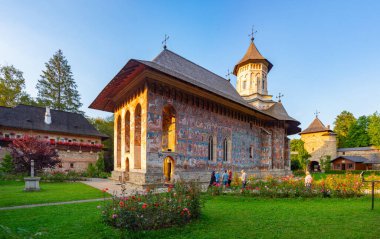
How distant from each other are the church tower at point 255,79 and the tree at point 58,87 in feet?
78.6

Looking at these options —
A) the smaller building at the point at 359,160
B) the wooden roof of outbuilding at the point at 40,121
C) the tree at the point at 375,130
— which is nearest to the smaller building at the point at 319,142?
the smaller building at the point at 359,160

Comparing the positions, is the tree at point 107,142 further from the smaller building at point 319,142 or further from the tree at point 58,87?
the smaller building at point 319,142

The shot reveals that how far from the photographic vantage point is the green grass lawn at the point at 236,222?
5023 mm

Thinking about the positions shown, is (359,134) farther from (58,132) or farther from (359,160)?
(58,132)

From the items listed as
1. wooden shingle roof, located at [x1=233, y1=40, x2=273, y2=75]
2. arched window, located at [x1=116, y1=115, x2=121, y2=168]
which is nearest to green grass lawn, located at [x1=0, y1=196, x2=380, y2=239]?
arched window, located at [x1=116, y1=115, x2=121, y2=168]

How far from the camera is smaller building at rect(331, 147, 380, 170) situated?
3794 centimetres

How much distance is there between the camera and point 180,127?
1590 centimetres

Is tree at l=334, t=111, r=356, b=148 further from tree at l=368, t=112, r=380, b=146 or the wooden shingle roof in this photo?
the wooden shingle roof

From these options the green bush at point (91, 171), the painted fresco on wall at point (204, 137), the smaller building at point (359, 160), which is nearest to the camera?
the painted fresco on wall at point (204, 137)

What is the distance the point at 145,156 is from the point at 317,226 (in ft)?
32.1

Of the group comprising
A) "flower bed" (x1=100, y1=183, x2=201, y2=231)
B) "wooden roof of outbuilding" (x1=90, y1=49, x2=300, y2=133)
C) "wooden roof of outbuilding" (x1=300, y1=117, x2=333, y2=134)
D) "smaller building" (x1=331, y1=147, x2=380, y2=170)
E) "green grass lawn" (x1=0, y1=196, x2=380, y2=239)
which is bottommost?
"smaller building" (x1=331, y1=147, x2=380, y2=170)

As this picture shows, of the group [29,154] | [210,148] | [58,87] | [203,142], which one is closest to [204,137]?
[203,142]

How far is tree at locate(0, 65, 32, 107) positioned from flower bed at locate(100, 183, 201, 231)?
3135cm

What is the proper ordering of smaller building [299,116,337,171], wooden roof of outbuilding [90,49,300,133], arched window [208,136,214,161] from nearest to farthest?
1. wooden roof of outbuilding [90,49,300,133]
2. arched window [208,136,214,161]
3. smaller building [299,116,337,171]
